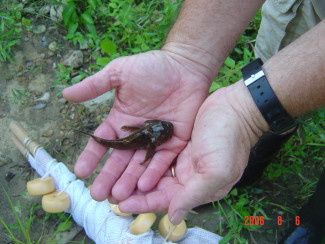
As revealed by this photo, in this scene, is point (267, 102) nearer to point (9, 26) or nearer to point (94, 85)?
point (94, 85)

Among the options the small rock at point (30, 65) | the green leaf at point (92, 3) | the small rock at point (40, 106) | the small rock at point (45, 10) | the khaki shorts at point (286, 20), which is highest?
the khaki shorts at point (286, 20)

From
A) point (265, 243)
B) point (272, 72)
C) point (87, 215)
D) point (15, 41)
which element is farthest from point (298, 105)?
point (15, 41)

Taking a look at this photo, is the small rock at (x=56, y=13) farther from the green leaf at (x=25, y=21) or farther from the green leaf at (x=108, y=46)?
the green leaf at (x=108, y=46)

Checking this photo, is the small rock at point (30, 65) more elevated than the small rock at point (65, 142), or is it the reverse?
the small rock at point (30, 65)

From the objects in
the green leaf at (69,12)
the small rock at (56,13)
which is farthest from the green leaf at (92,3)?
the small rock at (56,13)

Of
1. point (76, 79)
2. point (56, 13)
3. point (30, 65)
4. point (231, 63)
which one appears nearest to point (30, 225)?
point (76, 79)

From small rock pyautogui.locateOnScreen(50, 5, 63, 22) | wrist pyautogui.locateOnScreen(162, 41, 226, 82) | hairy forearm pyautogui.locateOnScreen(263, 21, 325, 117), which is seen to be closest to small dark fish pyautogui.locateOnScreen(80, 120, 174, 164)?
wrist pyautogui.locateOnScreen(162, 41, 226, 82)

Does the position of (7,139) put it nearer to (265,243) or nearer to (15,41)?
(15,41)
